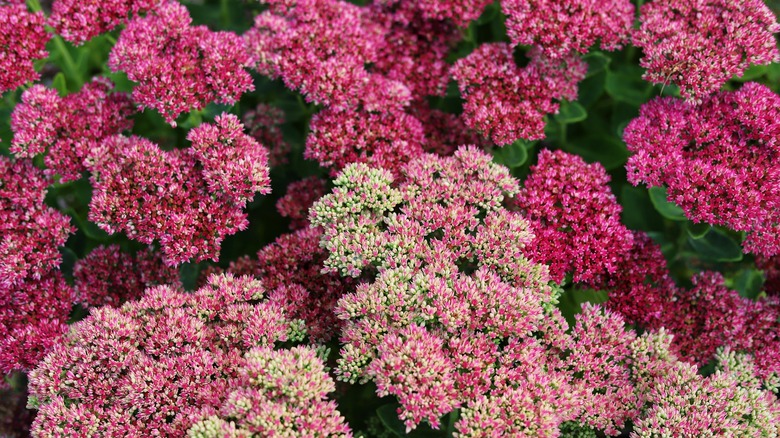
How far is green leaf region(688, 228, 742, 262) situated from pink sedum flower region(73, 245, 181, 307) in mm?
2240

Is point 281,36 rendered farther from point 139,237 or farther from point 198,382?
point 198,382

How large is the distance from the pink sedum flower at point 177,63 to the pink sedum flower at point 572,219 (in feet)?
4.27

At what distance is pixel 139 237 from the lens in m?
2.67

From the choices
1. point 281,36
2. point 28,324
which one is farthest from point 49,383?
point 281,36

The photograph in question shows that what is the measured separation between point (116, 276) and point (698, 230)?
2.44 m

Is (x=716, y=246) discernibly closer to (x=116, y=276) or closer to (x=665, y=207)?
(x=665, y=207)

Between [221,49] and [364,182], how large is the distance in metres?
0.88

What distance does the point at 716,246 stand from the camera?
298 centimetres

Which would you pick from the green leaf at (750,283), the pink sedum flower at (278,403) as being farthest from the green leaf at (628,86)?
the pink sedum flower at (278,403)

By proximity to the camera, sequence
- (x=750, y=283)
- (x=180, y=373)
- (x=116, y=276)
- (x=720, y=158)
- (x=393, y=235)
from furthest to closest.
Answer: (x=750, y=283), (x=116, y=276), (x=720, y=158), (x=393, y=235), (x=180, y=373)

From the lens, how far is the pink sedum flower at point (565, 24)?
294cm

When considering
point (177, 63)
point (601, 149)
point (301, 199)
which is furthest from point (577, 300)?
point (177, 63)

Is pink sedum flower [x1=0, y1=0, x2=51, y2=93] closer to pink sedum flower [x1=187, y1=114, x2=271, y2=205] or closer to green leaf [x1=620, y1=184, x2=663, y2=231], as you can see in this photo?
pink sedum flower [x1=187, y1=114, x2=271, y2=205]

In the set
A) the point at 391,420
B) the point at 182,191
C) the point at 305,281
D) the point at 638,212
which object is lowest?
the point at 391,420
